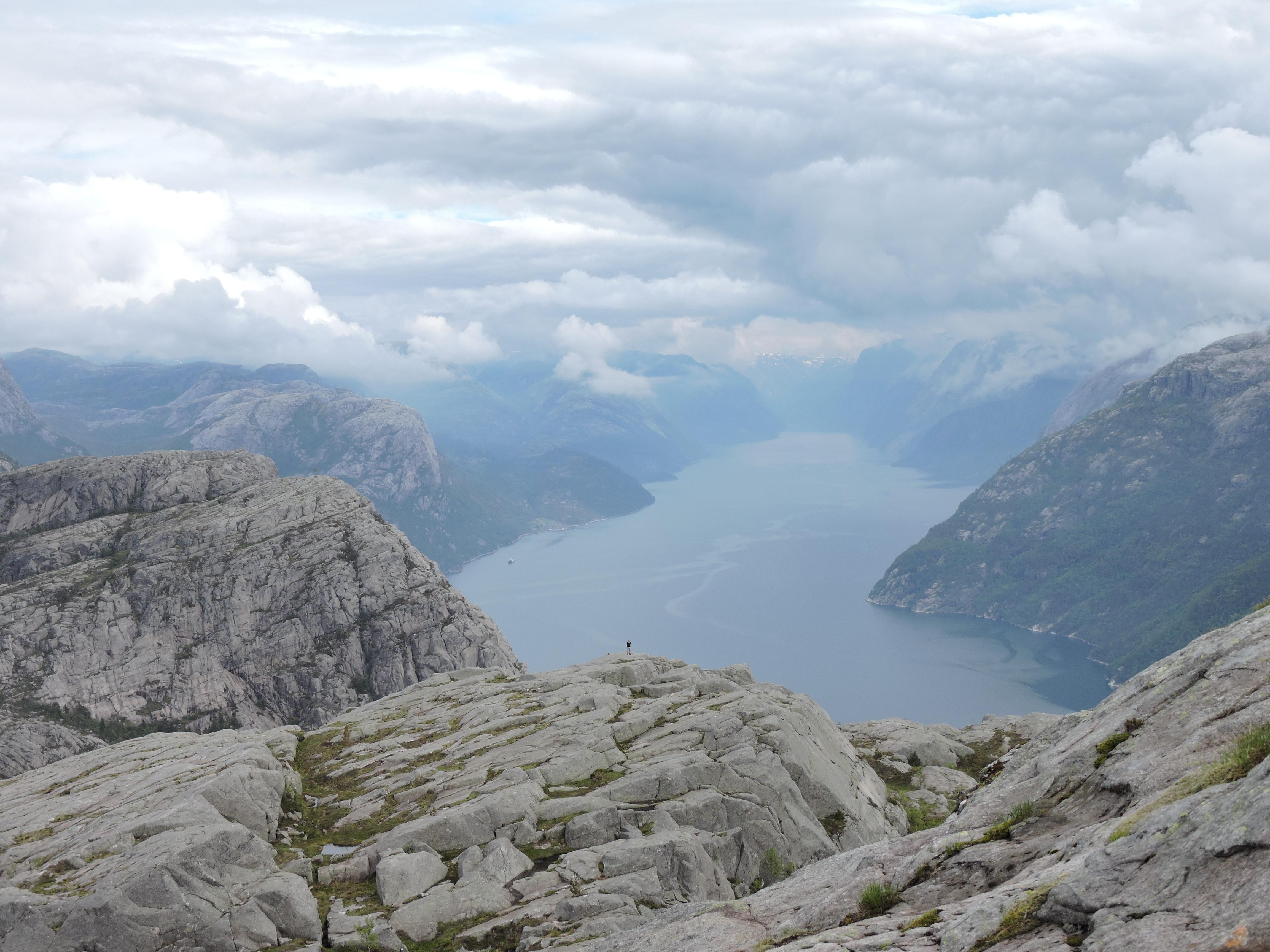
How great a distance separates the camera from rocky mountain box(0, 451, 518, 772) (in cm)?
15625

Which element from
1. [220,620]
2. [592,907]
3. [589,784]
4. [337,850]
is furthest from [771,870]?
[220,620]

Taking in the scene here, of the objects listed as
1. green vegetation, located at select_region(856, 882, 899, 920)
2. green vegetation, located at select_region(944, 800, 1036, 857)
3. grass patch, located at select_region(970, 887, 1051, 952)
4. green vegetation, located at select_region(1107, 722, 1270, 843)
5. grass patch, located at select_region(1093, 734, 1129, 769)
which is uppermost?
green vegetation, located at select_region(1107, 722, 1270, 843)

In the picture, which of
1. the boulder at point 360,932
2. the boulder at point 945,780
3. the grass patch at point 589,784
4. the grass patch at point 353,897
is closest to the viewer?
the boulder at point 360,932

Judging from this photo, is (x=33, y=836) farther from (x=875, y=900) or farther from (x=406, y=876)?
(x=875, y=900)

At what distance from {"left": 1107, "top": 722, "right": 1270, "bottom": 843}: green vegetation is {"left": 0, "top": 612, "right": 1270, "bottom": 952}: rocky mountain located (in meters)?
0.08

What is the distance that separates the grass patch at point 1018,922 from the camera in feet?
46.4

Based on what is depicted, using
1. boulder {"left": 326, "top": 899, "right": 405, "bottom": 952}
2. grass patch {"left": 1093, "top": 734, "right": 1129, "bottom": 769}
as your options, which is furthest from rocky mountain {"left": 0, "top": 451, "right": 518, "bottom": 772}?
grass patch {"left": 1093, "top": 734, "right": 1129, "bottom": 769}

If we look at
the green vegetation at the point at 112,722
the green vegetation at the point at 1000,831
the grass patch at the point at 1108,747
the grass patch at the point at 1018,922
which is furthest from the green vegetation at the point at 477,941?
the green vegetation at the point at 112,722

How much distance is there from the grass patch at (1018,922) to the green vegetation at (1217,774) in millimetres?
1848

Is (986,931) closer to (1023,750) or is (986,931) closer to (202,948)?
(1023,750)

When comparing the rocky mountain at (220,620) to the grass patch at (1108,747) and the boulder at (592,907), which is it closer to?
the boulder at (592,907)

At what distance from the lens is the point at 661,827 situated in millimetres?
41406

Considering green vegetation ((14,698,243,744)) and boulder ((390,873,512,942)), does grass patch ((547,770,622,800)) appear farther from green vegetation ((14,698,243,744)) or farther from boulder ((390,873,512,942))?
green vegetation ((14,698,243,744))

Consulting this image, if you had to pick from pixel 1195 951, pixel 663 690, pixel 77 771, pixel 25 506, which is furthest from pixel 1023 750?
pixel 25 506
